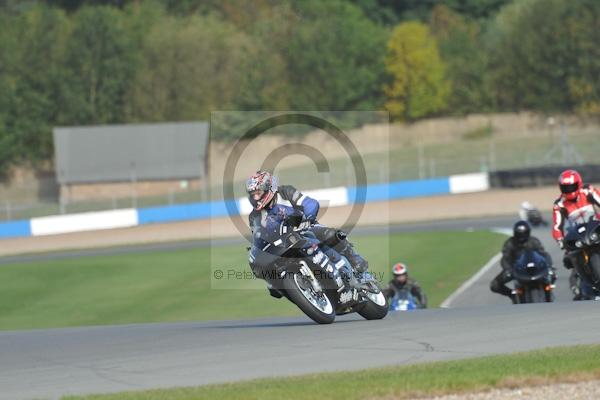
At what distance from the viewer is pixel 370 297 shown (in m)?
13.2

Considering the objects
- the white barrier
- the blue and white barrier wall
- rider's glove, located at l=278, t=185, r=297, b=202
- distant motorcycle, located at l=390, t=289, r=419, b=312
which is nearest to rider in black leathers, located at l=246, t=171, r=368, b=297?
rider's glove, located at l=278, t=185, r=297, b=202

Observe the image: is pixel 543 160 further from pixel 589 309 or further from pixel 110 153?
pixel 589 309

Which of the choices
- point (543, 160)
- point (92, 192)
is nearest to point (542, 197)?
point (543, 160)

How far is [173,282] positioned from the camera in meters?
30.4

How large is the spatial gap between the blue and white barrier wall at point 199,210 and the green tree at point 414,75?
24994 millimetres

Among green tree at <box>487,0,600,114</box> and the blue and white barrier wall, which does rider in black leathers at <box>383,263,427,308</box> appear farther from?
green tree at <box>487,0,600,114</box>

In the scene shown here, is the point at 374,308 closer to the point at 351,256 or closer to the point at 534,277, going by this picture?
the point at 351,256

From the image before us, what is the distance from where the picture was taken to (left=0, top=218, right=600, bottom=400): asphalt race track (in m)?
10.1

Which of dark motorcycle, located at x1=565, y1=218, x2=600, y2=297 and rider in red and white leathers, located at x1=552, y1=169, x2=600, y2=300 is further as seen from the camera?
rider in red and white leathers, located at x1=552, y1=169, x2=600, y2=300

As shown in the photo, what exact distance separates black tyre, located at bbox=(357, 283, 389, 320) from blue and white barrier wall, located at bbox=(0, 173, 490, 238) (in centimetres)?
3401

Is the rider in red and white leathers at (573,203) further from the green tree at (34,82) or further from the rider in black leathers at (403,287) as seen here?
the green tree at (34,82)

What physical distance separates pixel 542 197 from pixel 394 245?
11.3 meters

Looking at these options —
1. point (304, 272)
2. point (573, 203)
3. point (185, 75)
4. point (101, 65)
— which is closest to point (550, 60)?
point (185, 75)

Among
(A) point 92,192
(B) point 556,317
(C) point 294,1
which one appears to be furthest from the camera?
(C) point 294,1
